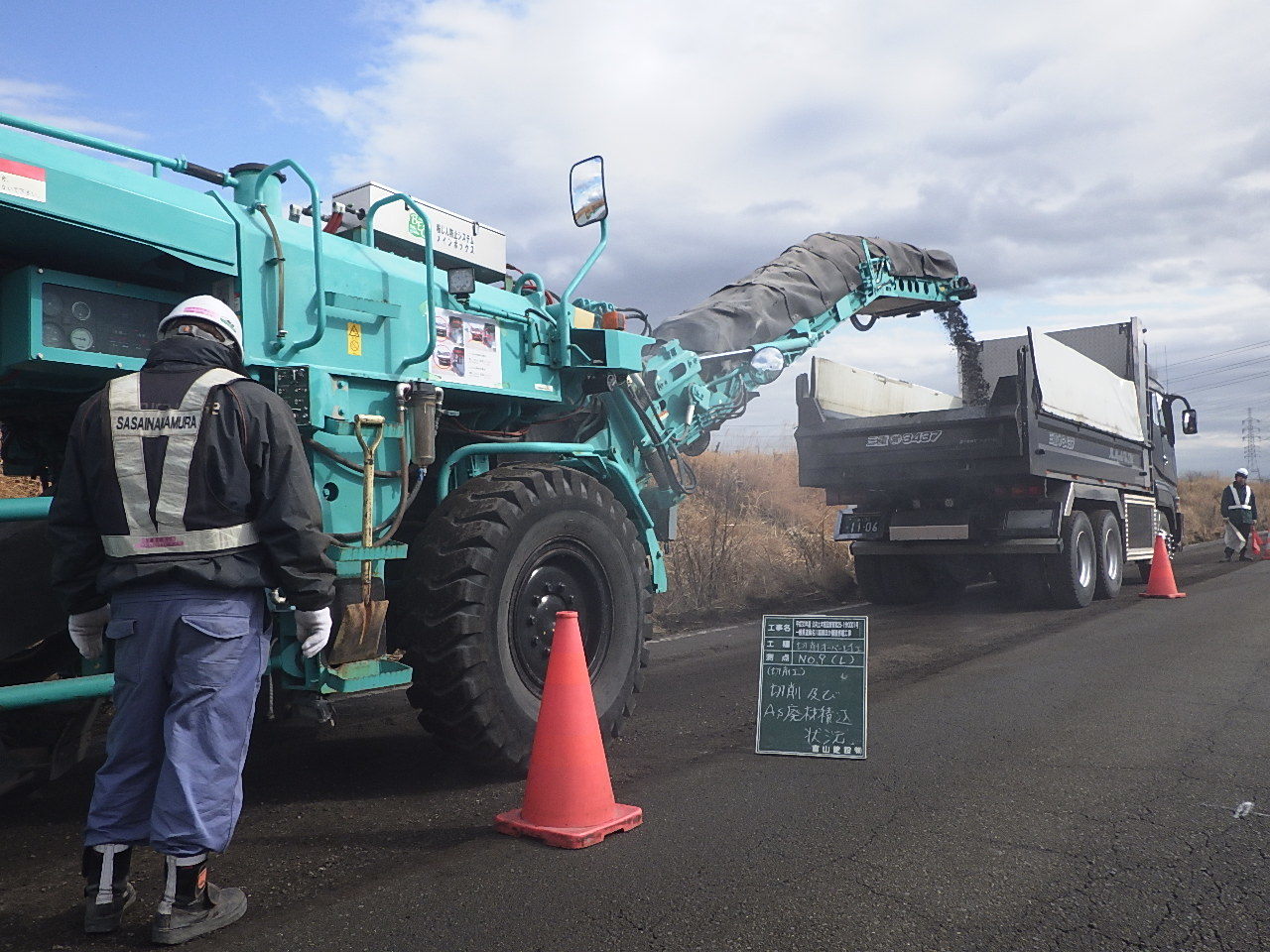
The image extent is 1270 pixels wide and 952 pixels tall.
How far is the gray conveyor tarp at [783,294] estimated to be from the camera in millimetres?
7648

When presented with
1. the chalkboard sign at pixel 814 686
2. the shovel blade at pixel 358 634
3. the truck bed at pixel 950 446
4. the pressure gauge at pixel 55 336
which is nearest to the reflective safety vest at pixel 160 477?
the pressure gauge at pixel 55 336

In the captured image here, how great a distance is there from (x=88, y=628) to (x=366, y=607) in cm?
102

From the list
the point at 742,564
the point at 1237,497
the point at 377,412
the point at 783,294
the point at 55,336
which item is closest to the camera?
the point at 55,336

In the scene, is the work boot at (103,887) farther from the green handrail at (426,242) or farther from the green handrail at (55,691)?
the green handrail at (426,242)

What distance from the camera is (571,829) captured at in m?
3.53

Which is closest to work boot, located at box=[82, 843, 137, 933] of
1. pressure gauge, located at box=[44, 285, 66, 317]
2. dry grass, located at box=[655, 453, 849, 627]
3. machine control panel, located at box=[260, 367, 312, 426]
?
machine control panel, located at box=[260, 367, 312, 426]

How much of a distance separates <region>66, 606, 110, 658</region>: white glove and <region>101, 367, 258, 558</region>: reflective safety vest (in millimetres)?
321

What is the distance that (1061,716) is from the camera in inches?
211

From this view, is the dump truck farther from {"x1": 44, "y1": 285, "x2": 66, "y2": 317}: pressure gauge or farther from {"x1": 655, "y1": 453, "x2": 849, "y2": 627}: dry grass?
{"x1": 44, "y1": 285, "x2": 66, "y2": 317}: pressure gauge

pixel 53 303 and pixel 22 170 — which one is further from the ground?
pixel 22 170

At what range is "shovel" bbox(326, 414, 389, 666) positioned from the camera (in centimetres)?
382

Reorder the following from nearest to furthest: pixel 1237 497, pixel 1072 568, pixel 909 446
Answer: pixel 1072 568 < pixel 909 446 < pixel 1237 497

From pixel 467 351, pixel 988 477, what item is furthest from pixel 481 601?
pixel 988 477

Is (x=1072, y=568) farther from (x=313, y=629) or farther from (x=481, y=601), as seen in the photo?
(x=313, y=629)
